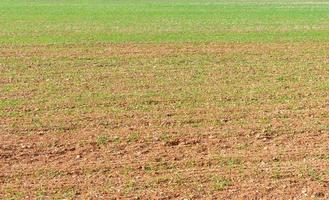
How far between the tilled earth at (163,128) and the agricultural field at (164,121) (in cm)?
2

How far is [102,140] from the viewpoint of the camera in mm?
11250

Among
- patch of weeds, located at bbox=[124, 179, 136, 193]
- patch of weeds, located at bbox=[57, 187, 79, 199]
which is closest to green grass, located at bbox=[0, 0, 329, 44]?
patch of weeds, located at bbox=[124, 179, 136, 193]

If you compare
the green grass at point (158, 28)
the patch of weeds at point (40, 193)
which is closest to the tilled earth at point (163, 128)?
the patch of weeds at point (40, 193)

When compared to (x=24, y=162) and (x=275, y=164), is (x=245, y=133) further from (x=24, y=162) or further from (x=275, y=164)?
(x=24, y=162)

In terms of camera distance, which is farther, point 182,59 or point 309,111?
point 182,59

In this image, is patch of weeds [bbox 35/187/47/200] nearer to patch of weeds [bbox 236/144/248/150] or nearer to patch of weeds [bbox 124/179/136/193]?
patch of weeds [bbox 124/179/136/193]

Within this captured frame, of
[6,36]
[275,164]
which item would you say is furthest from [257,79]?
[6,36]

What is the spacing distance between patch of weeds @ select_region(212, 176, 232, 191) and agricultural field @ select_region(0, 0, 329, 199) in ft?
0.04

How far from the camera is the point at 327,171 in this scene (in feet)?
31.3

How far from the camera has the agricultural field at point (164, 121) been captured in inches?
357

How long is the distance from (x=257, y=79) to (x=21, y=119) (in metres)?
6.87

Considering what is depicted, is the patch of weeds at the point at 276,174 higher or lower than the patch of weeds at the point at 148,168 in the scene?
lower

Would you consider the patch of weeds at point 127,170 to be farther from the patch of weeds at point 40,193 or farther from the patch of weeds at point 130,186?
the patch of weeds at point 40,193

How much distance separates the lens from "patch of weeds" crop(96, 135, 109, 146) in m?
11.1
